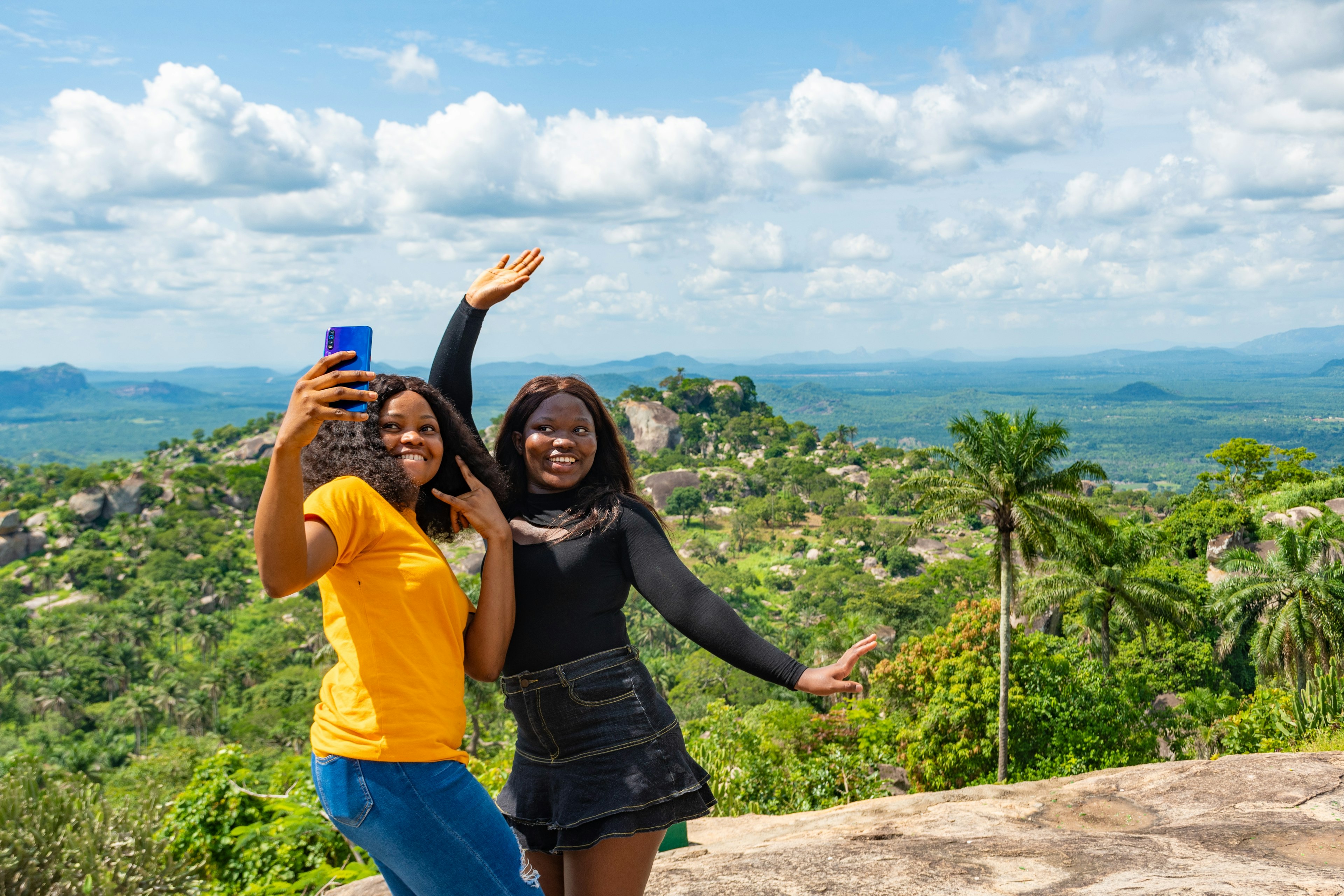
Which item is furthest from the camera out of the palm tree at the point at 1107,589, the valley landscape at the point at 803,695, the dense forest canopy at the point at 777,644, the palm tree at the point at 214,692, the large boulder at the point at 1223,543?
the palm tree at the point at 214,692

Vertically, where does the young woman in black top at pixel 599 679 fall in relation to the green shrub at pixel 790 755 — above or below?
above

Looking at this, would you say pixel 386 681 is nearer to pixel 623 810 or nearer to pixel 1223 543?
pixel 623 810

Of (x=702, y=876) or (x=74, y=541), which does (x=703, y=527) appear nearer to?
(x=74, y=541)

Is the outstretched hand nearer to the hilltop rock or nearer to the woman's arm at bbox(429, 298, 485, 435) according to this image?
the woman's arm at bbox(429, 298, 485, 435)

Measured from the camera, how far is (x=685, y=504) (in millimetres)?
81812

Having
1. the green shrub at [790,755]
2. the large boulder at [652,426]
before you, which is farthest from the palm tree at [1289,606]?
the large boulder at [652,426]

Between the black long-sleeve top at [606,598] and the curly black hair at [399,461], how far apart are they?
26 centimetres

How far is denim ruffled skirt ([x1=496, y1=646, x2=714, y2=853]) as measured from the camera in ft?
7.97

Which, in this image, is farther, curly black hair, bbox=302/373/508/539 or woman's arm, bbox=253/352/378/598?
curly black hair, bbox=302/373/508/539

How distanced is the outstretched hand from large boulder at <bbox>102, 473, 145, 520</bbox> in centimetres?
9153

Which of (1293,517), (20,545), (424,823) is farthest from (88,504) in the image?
(424,823)

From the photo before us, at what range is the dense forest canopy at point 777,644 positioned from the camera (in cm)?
653

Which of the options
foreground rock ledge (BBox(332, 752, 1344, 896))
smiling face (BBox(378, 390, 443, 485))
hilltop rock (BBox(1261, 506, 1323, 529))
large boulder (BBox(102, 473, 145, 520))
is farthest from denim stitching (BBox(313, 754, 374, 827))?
large boulder (BBox(102, 473, 145, 520))

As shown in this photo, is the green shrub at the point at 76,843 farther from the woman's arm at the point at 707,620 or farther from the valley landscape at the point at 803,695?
the woman's arm at the point at 707,620
